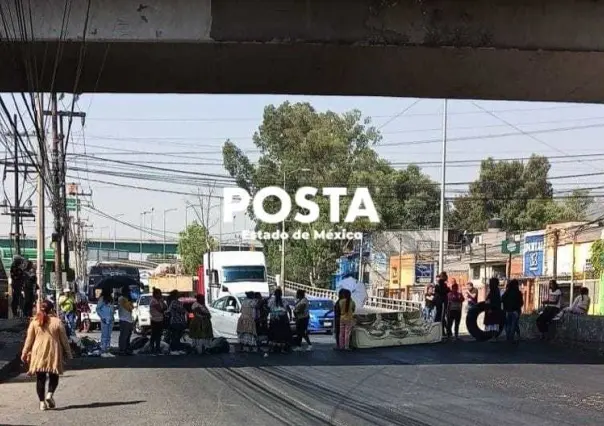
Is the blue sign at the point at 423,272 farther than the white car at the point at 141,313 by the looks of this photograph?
Yes

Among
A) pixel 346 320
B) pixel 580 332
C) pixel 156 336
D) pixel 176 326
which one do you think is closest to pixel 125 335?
pixel 156 336

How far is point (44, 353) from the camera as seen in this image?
1143 centimetres

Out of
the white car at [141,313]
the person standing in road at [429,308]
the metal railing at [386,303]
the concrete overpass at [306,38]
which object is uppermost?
the concrete overpass at [306,38]

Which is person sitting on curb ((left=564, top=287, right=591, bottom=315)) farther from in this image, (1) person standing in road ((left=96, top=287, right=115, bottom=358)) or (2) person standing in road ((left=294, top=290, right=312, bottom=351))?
(1) person standing in road ((left=96, top=287, right=115, bottom=358))

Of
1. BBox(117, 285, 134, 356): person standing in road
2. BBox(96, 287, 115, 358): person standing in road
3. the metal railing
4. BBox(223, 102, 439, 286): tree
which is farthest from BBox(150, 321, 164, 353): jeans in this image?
BBox(223, 102, 439, 286): tree

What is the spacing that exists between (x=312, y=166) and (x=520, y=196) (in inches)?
891

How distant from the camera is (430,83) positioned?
51.8 ft

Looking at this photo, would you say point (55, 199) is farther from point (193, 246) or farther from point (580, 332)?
point (193, 246)

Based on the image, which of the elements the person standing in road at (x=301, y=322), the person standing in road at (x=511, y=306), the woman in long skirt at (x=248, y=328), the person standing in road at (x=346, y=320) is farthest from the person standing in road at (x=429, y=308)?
the woman in long skirt at (x=248, y=328)

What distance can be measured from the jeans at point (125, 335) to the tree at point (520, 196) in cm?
5989

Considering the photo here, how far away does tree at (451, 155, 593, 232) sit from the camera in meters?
76.5

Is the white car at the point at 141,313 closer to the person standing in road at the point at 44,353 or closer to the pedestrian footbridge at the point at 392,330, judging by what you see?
the pedestrian footbridge at the point at 392,330

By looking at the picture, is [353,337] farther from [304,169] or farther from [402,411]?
[304,169]

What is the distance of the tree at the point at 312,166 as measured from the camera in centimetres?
6588
